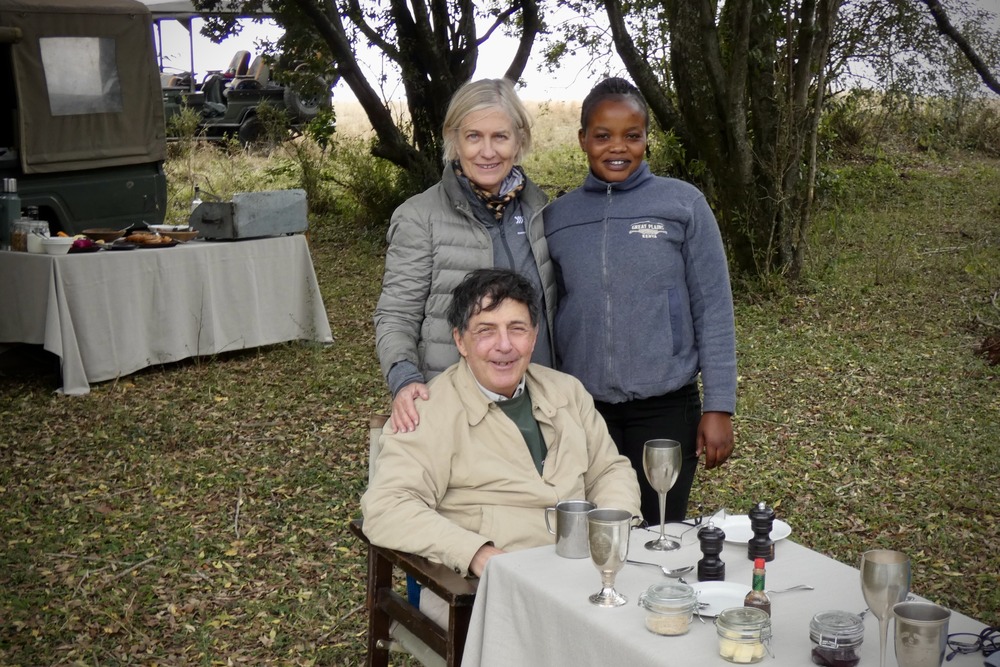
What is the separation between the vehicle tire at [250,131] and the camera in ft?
59.6

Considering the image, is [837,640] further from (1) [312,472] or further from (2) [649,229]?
(1) [312,472]

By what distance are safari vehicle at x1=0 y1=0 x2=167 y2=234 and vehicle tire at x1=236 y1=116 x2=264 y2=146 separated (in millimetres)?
8888

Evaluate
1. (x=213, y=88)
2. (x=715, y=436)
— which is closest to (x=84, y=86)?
(x=715, y=436)

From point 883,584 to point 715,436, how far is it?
45.3 inches

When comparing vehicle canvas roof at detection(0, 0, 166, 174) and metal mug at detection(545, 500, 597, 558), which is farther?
vehicle canvas roof at detection(0, 0, 166, 174)

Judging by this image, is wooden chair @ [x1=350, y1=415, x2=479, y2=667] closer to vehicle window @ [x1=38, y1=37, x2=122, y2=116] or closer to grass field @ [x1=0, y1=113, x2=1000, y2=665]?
grass field @ [x1=0, y1=113, x2=1000, y2=665]

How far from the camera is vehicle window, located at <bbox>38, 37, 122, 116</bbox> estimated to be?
8.43 m

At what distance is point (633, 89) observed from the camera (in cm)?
278

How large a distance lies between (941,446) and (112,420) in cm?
425

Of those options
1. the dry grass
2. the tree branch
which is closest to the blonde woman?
the tree branch

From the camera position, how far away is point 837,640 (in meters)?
1.69

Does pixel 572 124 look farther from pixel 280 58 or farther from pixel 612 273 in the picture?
pixel 612 273

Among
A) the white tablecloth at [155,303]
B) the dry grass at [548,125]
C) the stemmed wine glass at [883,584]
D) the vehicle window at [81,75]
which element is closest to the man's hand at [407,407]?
the stemmed wine glass at [883,584]

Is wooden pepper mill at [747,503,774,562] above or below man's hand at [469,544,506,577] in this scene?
above
